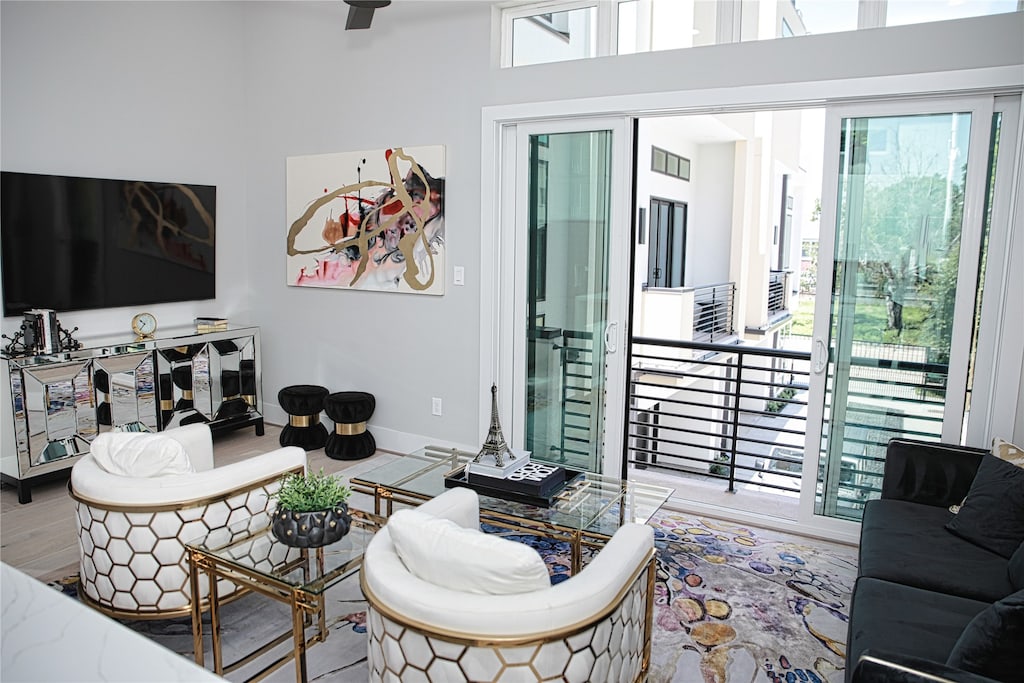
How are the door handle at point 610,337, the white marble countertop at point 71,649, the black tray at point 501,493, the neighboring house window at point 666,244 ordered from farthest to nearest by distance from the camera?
1. the neighboring house window at point 666,244
2. the door handle at point 610,337
3. the black tray at point 501,493
4. the white marble countertop at point 71,649

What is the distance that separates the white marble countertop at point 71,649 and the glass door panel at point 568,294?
348 cm

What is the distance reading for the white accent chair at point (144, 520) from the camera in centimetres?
259

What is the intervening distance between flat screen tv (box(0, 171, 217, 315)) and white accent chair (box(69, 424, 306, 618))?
2.24m

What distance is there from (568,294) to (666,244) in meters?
5.86

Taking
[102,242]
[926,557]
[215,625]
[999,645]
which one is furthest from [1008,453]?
[102,242]

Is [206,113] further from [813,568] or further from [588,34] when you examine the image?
[813,568]

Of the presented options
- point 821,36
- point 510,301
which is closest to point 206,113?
point 510,301

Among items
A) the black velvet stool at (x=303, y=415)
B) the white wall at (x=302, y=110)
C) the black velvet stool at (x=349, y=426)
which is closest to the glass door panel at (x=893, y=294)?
the white wall at (x=302, y=110)

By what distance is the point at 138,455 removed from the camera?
106 inches

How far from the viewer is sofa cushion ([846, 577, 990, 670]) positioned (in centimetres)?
198

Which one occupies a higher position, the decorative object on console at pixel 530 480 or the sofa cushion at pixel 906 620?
the decorative object on console at pixel 530 480

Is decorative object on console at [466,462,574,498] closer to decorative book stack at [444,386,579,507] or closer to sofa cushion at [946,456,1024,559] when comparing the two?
decorative book stack at [444,386,579,507]

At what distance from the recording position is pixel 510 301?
15.2 ft

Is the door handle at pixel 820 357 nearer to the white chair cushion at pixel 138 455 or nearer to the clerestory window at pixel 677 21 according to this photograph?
the clerestory window at pixel 677 21
